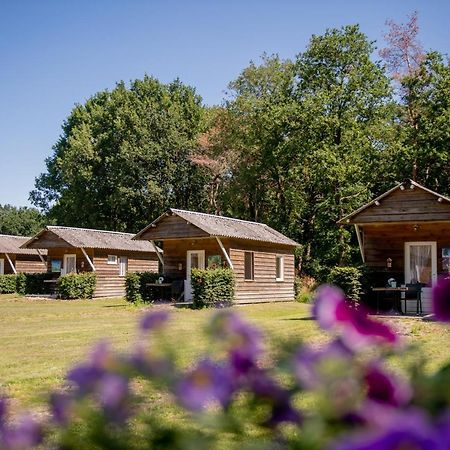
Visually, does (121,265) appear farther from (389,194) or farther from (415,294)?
(415,294)

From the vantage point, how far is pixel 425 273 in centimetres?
1944

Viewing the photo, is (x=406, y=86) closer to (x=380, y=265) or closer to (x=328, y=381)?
(x=380, y=265)

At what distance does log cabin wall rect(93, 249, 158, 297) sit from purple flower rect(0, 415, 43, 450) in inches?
1296

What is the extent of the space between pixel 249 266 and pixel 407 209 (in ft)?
33.8

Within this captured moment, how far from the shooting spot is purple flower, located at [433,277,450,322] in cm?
106

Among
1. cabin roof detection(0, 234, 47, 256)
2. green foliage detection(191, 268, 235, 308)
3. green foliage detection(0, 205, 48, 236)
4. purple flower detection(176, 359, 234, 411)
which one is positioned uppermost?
green foliage detection(0, 205, 48, 236)

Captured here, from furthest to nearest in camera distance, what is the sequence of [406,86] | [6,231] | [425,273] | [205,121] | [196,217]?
[6,231] → [205,121] → [406,86] → [196,217] → [425,273]

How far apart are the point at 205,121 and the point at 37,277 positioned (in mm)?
19036

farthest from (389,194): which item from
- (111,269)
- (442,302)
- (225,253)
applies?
(111,269)

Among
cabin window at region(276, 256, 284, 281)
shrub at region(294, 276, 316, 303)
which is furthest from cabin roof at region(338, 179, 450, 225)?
cabin window at region(276, 256, 284, 281)

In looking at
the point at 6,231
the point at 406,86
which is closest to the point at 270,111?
the point at 406,86

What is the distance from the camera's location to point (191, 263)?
2764cm

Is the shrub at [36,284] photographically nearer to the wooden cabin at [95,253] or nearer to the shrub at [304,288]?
the wooden cabin at [95,253]

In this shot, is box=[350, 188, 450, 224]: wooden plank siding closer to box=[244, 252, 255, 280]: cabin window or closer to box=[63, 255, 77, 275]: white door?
box=[244, 252, 255, 280]: cabin window
